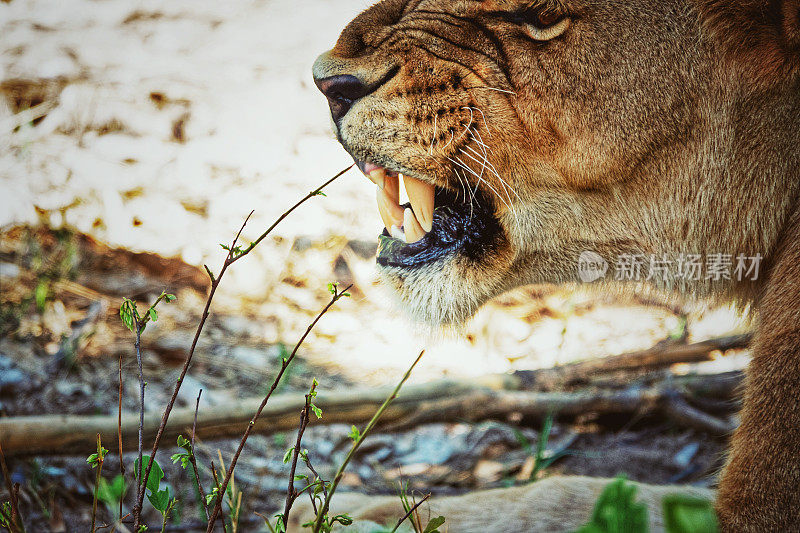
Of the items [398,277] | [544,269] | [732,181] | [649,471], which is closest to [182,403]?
[398,277]

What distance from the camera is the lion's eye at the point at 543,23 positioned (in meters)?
1.70

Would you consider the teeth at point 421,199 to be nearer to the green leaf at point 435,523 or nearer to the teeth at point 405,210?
the teeth at point 405,210

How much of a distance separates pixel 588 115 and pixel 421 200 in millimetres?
464

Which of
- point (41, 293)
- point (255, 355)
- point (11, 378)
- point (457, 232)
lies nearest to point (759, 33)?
point (457, 232)

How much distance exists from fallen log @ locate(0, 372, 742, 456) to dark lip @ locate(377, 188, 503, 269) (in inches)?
26.4

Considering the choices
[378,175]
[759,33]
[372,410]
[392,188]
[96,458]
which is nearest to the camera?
[96,458]

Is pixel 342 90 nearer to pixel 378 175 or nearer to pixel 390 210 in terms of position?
A: pixel 378 175

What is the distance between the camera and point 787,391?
4.94 feet

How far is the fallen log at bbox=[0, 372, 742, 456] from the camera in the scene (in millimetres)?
1982

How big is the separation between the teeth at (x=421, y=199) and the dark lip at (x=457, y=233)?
0.06ft

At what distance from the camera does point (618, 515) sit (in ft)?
2.95

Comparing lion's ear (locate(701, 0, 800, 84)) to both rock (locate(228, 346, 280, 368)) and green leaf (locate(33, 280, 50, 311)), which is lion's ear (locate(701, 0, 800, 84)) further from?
green leaf (locate(33, 280, 50, 311))

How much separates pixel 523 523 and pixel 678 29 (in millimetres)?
1284

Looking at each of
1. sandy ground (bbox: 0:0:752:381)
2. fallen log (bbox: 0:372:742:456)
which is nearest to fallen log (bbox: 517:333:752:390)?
fallen log (bbox: 0:372:742:456)
